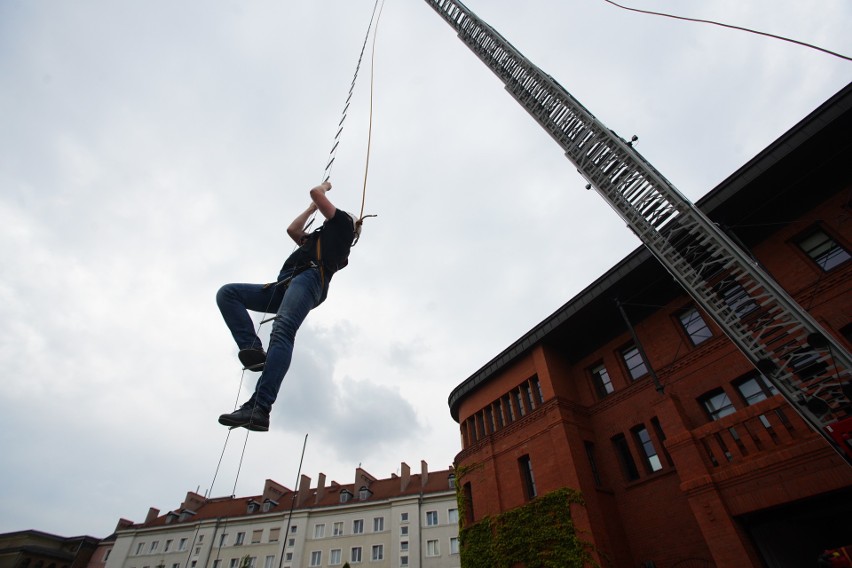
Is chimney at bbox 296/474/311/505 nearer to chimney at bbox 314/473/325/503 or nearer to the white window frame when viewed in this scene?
chimney at bbox 314/473/325/503

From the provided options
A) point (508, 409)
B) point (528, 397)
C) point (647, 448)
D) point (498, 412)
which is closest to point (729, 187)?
point (647, 448)

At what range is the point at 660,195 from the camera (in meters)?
9.17

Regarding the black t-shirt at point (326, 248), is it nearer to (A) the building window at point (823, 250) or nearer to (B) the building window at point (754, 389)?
(B) the building window at point (754, 389)

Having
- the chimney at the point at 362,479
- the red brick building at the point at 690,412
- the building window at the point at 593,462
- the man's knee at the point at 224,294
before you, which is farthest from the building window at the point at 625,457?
the chimney at the point at 362,479

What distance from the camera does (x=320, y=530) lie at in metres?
38.2

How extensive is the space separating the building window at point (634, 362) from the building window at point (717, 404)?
2.40 m

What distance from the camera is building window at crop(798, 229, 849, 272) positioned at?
1189cm

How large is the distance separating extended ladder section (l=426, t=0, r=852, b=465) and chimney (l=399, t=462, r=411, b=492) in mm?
35264

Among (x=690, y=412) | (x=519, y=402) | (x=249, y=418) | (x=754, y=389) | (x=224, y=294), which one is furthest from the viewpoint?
(x=519, y=402)

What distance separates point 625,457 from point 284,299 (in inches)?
617

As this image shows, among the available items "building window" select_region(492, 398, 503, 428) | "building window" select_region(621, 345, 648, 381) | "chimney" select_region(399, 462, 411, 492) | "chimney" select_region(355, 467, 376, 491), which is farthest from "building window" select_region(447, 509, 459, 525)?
"building window" select_region(621, 345, 648, 381)

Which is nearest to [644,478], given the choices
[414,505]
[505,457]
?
[505,457]

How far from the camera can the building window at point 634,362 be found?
16.2 meters

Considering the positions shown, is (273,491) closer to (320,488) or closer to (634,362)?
(320,488)
